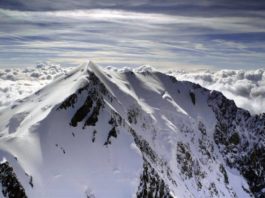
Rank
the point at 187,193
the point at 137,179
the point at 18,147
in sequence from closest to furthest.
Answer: the point at 18,147
the point at 137,179
the point at 187,193

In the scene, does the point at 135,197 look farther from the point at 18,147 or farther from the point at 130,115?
the point at 130,115

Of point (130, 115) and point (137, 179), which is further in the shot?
point (130, 115)

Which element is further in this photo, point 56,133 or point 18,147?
point 56,133

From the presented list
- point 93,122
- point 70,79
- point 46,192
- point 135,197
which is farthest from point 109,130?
point 70,79

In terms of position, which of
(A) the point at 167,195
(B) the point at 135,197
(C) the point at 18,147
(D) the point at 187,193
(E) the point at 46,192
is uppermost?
(C) the point at 18,147

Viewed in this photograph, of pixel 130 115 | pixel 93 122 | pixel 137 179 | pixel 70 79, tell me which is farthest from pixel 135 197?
pixel 70 79

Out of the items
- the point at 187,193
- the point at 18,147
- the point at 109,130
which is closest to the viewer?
the point at 18,147

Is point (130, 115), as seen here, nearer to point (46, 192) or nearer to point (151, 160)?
point (151, 160)

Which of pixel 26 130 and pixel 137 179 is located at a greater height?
pixel 26 130

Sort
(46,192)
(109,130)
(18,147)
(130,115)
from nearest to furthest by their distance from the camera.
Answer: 1. (46,192)
2. (18,147)
3. (109,130)
4. (130,115)
